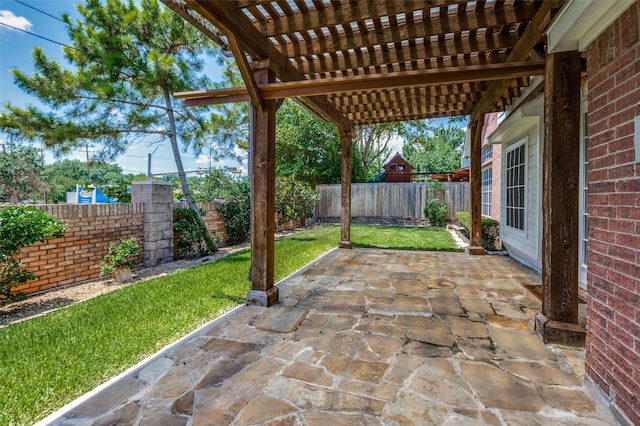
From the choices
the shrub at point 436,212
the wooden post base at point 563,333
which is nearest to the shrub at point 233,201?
the shrub at point 436,212

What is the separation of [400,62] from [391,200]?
8837mm

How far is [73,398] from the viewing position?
1748 mm

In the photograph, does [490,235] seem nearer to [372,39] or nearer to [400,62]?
[400,62]

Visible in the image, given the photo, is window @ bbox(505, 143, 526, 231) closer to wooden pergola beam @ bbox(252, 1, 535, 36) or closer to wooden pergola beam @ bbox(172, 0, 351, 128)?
wooden pergola beam @ bbox(252, 1, 535, 36)

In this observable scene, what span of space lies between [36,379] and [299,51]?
361cm

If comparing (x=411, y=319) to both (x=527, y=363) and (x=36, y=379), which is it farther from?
(x=36, y=379)

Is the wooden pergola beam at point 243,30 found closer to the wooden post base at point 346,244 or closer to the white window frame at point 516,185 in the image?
the wooden post base at point 346,244

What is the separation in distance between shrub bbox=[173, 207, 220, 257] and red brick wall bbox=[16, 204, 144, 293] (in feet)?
3.37

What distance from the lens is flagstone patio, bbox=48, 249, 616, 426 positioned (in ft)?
5.31

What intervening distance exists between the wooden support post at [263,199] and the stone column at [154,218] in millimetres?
3321

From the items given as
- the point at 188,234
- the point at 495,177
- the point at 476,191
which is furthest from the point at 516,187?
the point at 188,234

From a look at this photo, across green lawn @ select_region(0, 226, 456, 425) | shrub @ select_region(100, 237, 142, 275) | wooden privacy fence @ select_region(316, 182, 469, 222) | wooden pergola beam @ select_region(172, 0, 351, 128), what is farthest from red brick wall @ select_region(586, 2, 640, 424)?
wooden privacy fence @ select_region(316, 182, 469, 222)

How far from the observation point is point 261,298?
129 inches

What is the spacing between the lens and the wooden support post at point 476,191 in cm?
577
